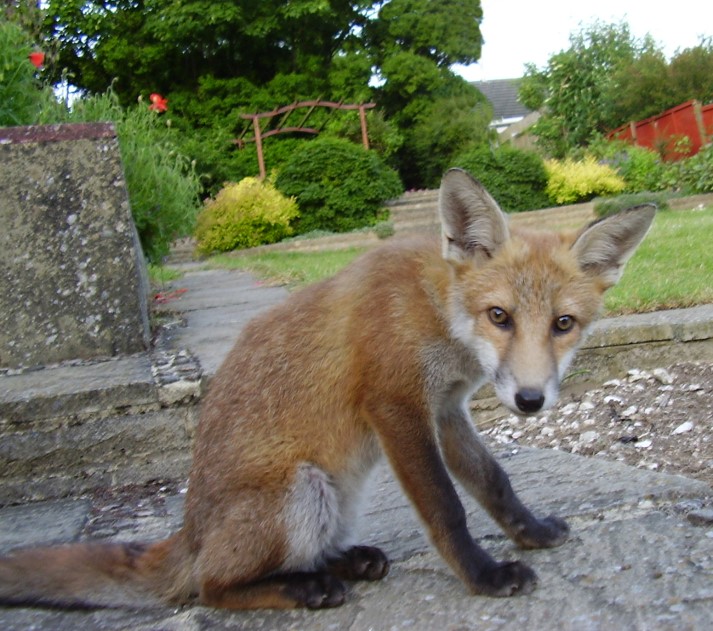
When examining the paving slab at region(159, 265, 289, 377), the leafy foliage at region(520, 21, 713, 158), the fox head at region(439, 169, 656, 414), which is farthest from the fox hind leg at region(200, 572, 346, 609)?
the leafy foliage at region(520, 21, 713, 158)

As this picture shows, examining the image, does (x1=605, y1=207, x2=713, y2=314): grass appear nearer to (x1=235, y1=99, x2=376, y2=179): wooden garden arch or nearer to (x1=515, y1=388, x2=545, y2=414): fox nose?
(x1=515, y1=388, x2=545, y2=414): fox nose

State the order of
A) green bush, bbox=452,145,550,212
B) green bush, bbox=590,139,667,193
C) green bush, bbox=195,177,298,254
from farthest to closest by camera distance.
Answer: green bush, bbox=590,139,667,193 → green bush, bbox=452,145,550,212 → green bush, bbox=195,177,298,254

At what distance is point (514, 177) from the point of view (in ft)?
68.8

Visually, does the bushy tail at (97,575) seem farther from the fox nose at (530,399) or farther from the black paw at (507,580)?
the fox nose at (530,399)

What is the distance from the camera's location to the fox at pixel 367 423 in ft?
8.12

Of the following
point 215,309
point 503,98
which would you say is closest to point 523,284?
point 215,309

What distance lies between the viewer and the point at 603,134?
1249 inches

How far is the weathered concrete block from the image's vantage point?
4.51 metres

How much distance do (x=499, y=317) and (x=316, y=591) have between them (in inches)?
41.8

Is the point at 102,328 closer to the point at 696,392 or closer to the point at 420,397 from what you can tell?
the point at 420,397

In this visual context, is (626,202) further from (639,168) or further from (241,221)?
(241,221)

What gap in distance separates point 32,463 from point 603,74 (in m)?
34.1

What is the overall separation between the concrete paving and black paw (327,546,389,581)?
0.04 m

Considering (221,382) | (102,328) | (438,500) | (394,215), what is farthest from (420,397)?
(394,215)
